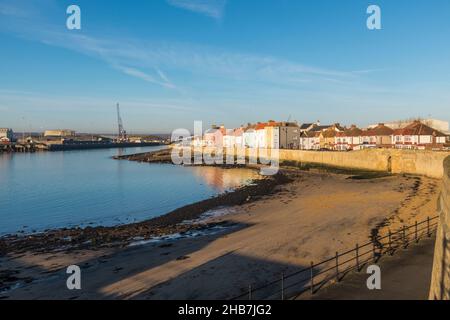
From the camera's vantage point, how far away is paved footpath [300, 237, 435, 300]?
31.7 feet

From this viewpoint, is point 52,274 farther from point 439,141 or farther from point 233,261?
point 439,141

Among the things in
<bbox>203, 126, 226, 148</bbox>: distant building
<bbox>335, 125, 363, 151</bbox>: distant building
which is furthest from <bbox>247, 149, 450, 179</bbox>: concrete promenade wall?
<bbox>203, 126, 226, 148</bbox>: distant building

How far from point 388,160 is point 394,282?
42.3 m

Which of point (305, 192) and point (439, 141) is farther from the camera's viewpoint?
point (439, 141)

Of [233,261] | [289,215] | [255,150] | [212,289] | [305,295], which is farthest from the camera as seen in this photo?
[255,150]

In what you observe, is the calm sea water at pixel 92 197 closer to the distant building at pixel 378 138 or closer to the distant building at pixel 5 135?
the distant building at pixel 378 138

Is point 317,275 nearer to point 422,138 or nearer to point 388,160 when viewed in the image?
point 388,160

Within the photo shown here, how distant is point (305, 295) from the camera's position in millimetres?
10242

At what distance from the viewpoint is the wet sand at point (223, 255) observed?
13.3 meters

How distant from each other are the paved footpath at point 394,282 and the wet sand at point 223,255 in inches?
129

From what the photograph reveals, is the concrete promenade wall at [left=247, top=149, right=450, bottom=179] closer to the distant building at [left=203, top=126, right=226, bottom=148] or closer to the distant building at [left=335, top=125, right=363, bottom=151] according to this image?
the distant building at [left=335, top=125, right=363, bottom=151]

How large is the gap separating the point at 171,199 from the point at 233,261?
25.3 m
